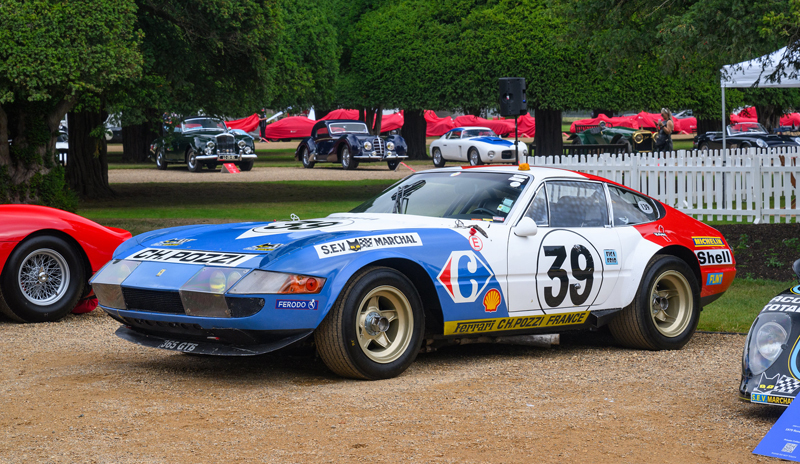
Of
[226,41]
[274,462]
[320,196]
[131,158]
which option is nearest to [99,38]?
[226,41]

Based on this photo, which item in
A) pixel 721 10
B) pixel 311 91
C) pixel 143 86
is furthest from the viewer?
pixel 311 91

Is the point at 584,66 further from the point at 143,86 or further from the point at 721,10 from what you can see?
the point at 721,10

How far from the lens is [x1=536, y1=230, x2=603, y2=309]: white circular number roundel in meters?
6.16

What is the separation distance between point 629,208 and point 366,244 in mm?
2442

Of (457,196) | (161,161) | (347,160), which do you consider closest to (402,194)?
(457,196)

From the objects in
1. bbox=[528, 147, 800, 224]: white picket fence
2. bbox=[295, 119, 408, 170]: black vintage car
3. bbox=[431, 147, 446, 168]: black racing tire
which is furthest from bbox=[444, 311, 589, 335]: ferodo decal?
bbox=[431, 147, 446, 168]: black racing tire

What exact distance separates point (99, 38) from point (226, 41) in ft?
12.7

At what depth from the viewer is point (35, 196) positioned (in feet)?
46.9

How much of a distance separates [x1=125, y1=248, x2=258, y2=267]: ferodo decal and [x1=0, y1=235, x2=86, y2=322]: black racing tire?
2.07 meters

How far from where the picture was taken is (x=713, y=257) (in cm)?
711

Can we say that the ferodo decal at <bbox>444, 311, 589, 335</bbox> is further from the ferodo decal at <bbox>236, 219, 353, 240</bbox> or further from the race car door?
the ferodo decal at <bbox>236, 219, 353, 240</bbox>

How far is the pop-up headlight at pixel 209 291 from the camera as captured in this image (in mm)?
5164

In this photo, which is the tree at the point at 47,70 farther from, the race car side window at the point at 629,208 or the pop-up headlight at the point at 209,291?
the race car side window at the point at 629,208

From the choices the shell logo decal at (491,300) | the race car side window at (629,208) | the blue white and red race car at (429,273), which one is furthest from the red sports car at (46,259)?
the race car side window at (629,208)
